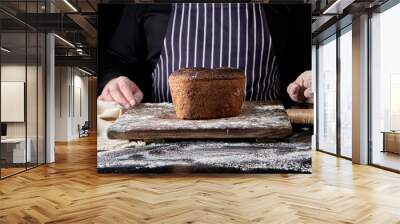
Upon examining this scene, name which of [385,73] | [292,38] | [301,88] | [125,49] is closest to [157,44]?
[125,49]

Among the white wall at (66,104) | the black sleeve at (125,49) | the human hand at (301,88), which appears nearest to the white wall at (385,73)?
the human hand at (301,88)

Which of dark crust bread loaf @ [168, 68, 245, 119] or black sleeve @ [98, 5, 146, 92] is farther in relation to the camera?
black sleeve @ [98, 5, 146, 92]

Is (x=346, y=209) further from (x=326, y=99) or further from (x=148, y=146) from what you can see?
(x=326, y=99)

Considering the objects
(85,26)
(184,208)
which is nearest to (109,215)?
(184,208)

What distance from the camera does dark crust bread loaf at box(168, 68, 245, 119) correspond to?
583 cm

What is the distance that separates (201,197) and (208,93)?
5.54 ft

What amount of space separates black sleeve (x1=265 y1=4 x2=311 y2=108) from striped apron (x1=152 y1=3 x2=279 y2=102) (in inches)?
4.7

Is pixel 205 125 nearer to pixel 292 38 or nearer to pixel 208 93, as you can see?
pixel 208 93

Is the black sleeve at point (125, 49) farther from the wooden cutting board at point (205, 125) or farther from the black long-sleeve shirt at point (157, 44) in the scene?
the wooden cutting board at point (205, 125)

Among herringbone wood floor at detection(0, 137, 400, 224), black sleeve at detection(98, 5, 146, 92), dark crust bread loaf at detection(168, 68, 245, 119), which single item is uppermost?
black sleeve at detection(98, 5, 146, 92)

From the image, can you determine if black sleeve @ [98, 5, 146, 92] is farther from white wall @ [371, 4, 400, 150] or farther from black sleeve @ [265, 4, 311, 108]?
white wall @ [371, 4, 400, 150]

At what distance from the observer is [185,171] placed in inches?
253

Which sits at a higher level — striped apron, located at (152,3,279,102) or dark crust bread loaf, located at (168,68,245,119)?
striped apron, located at (152,3,279,102)

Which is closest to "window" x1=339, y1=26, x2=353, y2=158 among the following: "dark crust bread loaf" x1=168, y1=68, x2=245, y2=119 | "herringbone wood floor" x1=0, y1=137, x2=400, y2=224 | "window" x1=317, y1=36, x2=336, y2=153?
"window" x1=317, y1=36, x2=336, y2=153
